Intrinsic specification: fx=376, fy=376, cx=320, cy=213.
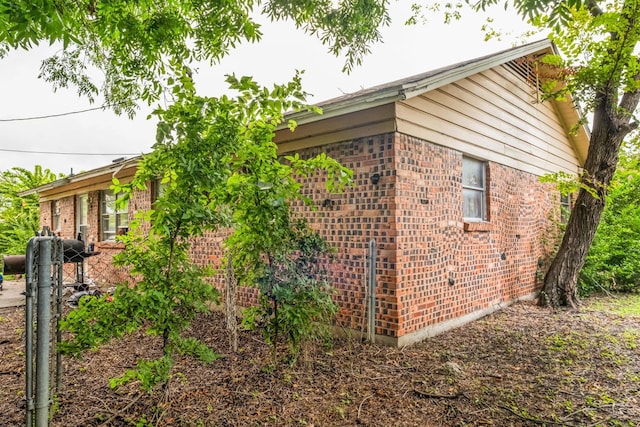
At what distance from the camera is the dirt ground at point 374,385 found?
3.09 metres

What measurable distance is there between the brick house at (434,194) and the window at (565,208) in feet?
6.34

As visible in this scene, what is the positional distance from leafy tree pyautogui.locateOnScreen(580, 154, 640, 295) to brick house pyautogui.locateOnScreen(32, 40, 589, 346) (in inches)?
87.0

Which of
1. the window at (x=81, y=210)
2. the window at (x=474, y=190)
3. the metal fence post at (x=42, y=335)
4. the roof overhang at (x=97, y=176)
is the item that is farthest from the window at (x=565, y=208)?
the window at (x=81, y=210)

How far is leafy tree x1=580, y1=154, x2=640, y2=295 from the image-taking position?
31.4ft

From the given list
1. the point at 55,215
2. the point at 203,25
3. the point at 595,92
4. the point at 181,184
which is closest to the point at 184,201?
the point at 181,184

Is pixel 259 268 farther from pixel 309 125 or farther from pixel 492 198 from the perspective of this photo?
pixel 492 198

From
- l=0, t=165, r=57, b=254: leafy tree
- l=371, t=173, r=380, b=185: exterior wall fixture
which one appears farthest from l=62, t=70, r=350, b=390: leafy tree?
l=0, t=165, r=57, b=254: leafy tree

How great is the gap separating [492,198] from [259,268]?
494 cm

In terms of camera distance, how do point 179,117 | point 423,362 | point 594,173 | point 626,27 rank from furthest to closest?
point 594,173 < point 626,27 < point 423,362 < point 179,117

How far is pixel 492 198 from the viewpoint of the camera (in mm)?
6883

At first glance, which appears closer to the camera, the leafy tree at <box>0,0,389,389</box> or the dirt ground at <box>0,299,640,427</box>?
the leafy tree at <box>0,0,389,389</box>

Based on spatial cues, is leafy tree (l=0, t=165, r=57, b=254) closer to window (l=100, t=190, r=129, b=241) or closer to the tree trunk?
window (l=100, t=190, r=129, b=241)

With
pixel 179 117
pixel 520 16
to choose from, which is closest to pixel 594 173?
pixel 520 16

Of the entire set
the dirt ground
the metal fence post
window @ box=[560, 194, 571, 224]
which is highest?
window @ box=[560, 194, 571, 224]
